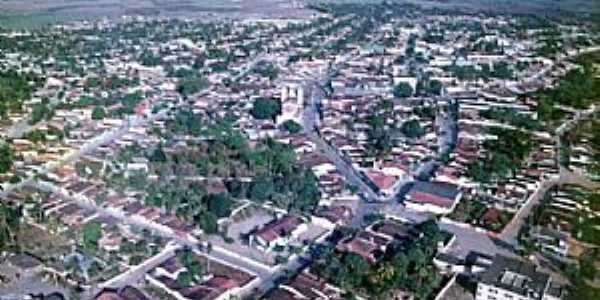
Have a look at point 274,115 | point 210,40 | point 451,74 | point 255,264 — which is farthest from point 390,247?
point 210,40

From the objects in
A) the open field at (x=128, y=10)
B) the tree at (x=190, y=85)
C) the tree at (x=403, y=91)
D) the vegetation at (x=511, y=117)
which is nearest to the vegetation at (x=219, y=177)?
the tree at (x=190, y=85)

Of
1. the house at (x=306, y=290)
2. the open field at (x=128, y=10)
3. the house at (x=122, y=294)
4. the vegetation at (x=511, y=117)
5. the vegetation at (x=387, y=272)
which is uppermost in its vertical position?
the open field at (x=128, y=10)

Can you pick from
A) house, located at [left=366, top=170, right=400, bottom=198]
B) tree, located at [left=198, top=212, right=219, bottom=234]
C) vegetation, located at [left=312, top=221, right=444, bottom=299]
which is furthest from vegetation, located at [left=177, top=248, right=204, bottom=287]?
house, located at [left=366, top=170, right=400, bottom=198]

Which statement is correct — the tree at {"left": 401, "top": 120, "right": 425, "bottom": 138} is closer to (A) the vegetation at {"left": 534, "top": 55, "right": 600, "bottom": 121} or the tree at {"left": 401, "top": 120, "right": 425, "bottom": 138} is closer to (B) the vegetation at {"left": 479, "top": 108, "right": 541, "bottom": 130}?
(B) the vegetation at {"left": 479, "top": 108, "right": 541, "bottom": 130}

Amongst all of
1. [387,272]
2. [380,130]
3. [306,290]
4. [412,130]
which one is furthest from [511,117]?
[306,290]

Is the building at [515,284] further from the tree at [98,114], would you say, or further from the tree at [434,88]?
the tree at [434,88]
